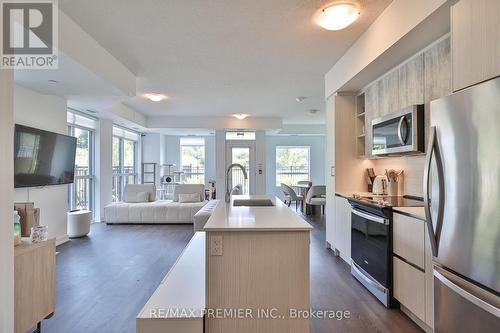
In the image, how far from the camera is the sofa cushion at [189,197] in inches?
279

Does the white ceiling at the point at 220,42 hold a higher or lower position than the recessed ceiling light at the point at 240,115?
lower

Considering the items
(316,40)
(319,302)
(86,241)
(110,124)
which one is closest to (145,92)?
(110,124)

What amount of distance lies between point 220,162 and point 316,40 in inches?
235

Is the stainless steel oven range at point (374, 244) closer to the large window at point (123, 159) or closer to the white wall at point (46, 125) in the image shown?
the white wall at point (46, 125)

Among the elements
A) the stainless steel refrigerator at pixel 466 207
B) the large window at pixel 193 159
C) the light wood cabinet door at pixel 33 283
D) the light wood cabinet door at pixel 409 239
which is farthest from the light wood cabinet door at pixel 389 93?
the large window at pixel 193 159

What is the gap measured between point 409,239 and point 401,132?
3.59 ft

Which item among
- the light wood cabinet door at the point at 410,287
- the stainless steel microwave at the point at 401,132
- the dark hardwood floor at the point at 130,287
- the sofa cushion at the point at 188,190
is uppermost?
the stainless steel microwave at the point at 401,132

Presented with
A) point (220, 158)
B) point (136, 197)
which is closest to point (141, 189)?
point (136, 197)

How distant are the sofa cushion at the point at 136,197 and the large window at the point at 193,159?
11.0ft

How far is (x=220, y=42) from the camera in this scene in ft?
10.8

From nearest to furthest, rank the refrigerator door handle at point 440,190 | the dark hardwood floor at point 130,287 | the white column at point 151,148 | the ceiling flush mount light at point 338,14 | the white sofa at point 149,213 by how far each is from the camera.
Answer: the refrigerator door handle at point 440,190
the dark hardwood floor at point 130,287
the ceiling flush mount light at point 338,14
the white sofa at point 149,213
the white column at point 151,148

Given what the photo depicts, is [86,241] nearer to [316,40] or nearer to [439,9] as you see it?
[316,40]

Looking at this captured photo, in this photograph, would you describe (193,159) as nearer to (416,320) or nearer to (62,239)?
(62,239)

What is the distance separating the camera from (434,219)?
5.64ft
